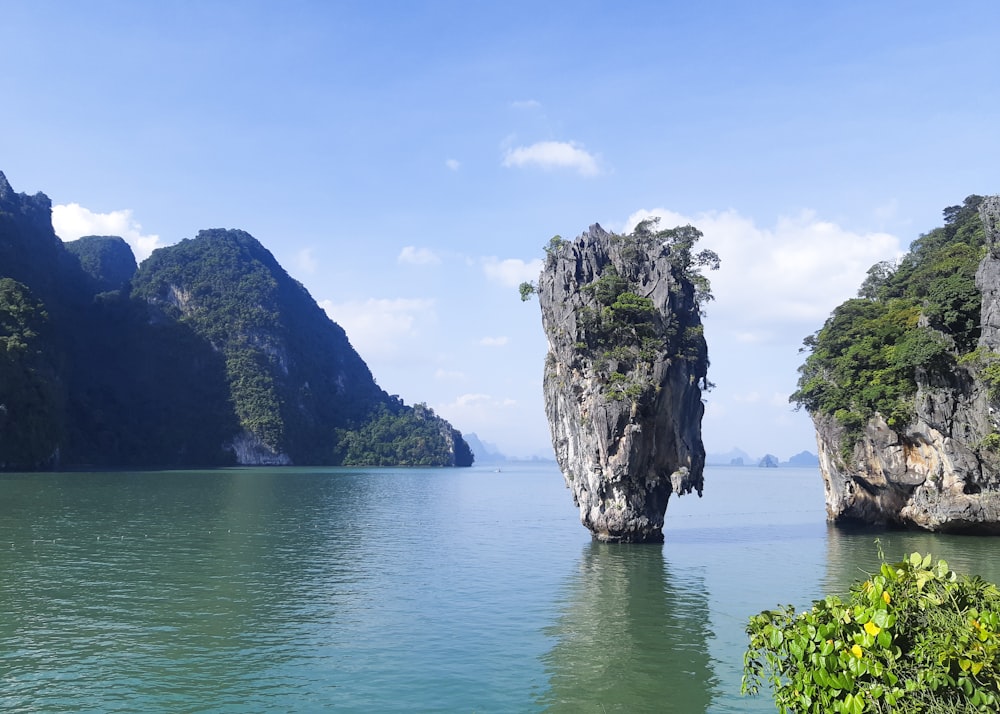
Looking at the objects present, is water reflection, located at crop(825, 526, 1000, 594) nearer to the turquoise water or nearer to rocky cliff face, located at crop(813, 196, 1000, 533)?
the turquoise water

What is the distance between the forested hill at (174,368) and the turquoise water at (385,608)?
60.7m

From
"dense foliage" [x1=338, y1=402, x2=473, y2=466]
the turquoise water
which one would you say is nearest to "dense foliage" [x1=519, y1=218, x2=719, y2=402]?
the turquoise water

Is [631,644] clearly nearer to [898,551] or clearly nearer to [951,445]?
[898,551]

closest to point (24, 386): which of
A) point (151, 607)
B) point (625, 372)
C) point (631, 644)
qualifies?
point (151, 607)

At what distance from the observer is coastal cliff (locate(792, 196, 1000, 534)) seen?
3391 cm

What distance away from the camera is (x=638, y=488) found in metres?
34.8

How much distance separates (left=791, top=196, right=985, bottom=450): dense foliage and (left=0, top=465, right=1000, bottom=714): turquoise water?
309 inches

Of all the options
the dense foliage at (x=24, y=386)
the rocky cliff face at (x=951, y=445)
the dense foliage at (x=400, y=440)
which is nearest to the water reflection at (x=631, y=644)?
the rocky cliff face at (x=951, y=445)

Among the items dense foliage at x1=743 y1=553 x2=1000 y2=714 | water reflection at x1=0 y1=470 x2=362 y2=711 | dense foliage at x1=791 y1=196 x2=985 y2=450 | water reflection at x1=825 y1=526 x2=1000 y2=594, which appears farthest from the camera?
dense foliage at x1=791 y1=196 x2=985 y2=450

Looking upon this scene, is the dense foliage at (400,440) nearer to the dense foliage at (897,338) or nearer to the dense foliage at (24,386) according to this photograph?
the dense foliage at (24,386)

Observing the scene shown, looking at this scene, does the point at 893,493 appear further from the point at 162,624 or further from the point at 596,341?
the point at 162,624

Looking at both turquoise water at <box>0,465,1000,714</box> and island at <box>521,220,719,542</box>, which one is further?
island at <box>521,220,719,542</box>

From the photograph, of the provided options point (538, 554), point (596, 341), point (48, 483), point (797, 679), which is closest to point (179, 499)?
point (48, 483)

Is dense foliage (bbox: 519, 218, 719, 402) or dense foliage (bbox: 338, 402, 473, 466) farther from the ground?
dense foliage (bbox: 519, 218, 719, 402)
